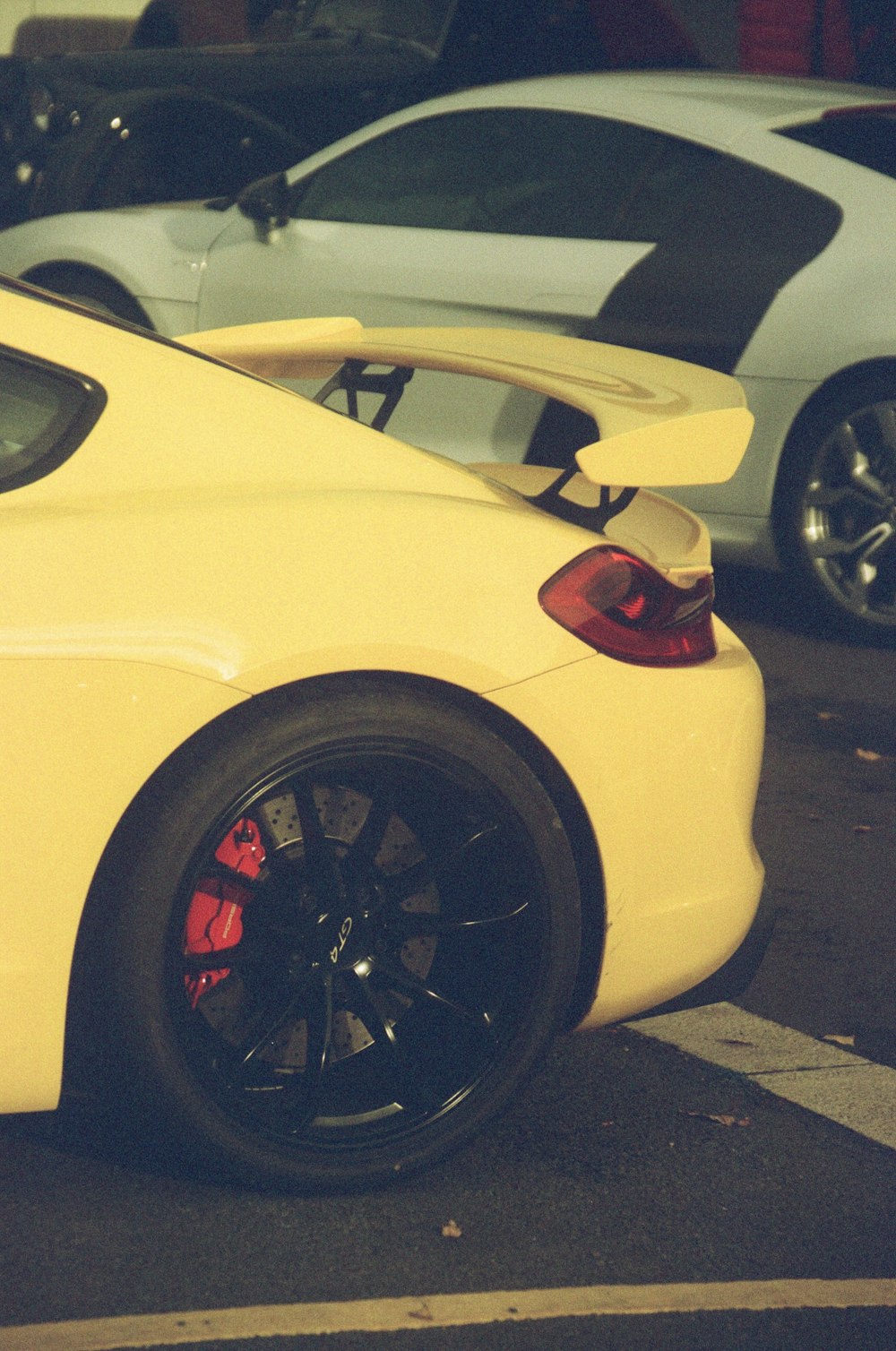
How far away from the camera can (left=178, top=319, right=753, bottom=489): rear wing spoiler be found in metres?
2.98

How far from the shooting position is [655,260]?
627 centimetres

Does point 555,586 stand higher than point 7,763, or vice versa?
point 555,586

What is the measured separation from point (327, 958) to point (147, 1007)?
319mm

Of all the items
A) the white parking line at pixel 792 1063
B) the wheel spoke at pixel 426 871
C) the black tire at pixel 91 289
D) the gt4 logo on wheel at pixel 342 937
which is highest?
the black tire at pixel 91 289

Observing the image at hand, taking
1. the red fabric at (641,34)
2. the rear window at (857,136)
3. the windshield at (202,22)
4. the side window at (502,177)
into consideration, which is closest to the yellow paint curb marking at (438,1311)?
the side window at (502,177)

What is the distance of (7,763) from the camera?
262cm

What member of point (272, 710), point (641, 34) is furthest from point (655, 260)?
point (641, 34)

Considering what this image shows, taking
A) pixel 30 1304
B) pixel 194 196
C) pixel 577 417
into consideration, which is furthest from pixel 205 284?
pixel 30 1304

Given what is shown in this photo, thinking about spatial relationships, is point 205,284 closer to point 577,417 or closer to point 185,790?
point 577,417

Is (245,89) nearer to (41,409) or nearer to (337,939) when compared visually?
(41,409)

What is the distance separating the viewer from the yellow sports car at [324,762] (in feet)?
8.84

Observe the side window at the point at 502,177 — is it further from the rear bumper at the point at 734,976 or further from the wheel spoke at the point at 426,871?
the wheel spoke at the point at 426,871

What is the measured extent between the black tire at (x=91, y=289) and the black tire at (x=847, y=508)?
271cm

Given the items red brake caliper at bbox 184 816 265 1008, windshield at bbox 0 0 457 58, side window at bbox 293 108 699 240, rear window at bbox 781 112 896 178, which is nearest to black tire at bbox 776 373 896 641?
rear window at bbox 781 112 896 178
